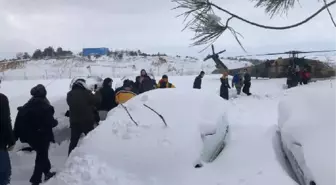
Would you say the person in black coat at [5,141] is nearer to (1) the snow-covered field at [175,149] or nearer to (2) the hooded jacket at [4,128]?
(2) the hooded jacket at [4,128]

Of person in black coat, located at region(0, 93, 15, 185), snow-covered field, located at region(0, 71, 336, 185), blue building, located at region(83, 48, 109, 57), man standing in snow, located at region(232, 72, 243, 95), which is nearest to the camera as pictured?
person in black coat, located at region(0, 93, 15, 185)

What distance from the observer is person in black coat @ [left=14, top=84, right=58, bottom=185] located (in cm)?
560

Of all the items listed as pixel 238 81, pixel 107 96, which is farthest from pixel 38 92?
pixel 238 81

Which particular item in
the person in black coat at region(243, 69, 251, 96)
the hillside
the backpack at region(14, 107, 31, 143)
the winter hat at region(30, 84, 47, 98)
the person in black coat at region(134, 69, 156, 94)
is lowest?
the hillside

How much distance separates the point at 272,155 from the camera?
4887 mm

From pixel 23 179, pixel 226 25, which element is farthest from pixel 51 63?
pixel 226 25

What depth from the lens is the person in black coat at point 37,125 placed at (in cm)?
560

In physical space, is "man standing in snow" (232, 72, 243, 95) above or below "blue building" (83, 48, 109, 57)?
below

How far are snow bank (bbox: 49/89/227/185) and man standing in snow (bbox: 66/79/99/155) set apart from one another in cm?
76

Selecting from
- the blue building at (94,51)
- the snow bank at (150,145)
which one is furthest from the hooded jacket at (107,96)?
the blue building at (94,51)

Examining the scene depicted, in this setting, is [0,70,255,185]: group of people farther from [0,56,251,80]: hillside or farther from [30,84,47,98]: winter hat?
[0,56,251,80]: hillside

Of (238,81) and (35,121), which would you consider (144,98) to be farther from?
(238,81)

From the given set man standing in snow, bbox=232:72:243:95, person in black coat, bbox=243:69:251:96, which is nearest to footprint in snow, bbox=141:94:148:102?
person in black coat, bbox=243:69:251:96

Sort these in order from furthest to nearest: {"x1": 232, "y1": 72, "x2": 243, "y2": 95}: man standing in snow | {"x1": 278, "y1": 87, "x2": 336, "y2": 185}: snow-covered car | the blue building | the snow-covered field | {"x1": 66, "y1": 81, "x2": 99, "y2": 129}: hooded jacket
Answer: the blue building
{"x1": 232, "y1": 72, "x2": 243, "y2": 95}: man standing in snow
{"x1": 66, "y1": 81, "x2": 99, "y2": 129}: hooded jacket
the snow-covered field
{"x1": 278, "y1": 87, "x2": 336, "y2": 185}: snow-covered car
